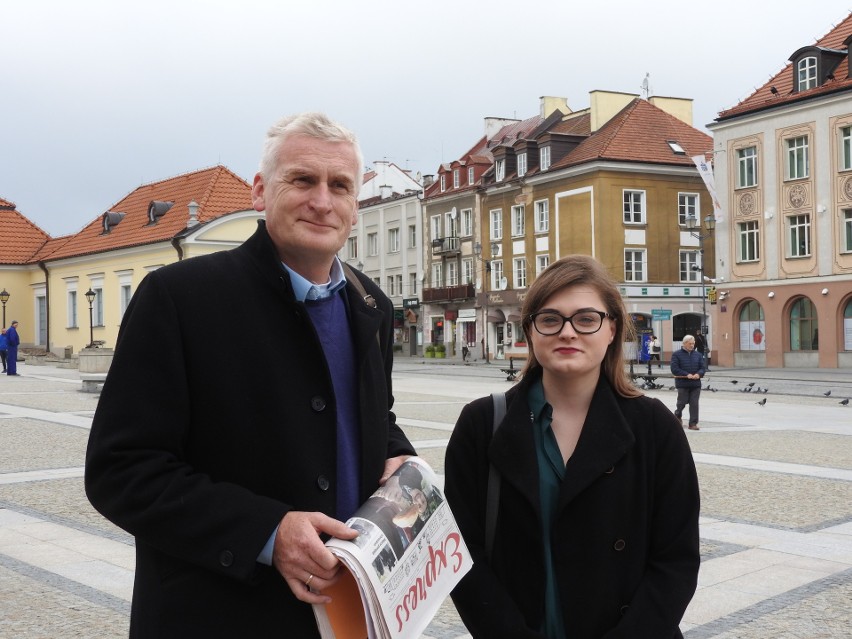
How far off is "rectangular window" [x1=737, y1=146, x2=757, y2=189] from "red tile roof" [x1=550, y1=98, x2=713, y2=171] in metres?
8.16

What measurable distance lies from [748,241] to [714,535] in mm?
38538

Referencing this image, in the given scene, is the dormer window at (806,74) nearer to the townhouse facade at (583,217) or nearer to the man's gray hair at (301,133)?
the townhouse facade at (583,217)

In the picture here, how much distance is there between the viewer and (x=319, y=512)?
8.07 feet

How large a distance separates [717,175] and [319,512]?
45734 mm

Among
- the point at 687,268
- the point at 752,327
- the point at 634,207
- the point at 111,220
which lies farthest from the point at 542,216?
the point at 111,220

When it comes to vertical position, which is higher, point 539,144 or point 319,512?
point 539,144

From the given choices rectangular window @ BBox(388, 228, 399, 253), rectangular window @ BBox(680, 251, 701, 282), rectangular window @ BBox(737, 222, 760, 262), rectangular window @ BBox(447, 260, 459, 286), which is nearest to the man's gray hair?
rectangular window @ BBox(737, 222, 760, 262)

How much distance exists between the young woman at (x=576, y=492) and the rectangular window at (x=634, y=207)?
165ft

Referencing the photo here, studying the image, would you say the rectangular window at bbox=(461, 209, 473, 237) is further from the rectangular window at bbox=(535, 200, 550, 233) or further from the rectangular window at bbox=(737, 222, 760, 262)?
the rectangular window at bbox=(737, 222, 760, 262)

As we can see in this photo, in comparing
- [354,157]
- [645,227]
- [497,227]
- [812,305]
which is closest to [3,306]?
[497,227]

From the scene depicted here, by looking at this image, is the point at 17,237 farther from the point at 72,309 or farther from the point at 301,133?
the point at 301,133

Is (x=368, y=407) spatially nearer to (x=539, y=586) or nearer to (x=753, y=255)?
(x=539, y=586)

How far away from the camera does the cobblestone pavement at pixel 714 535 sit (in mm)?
5727

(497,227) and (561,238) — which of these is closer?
(561,238)
